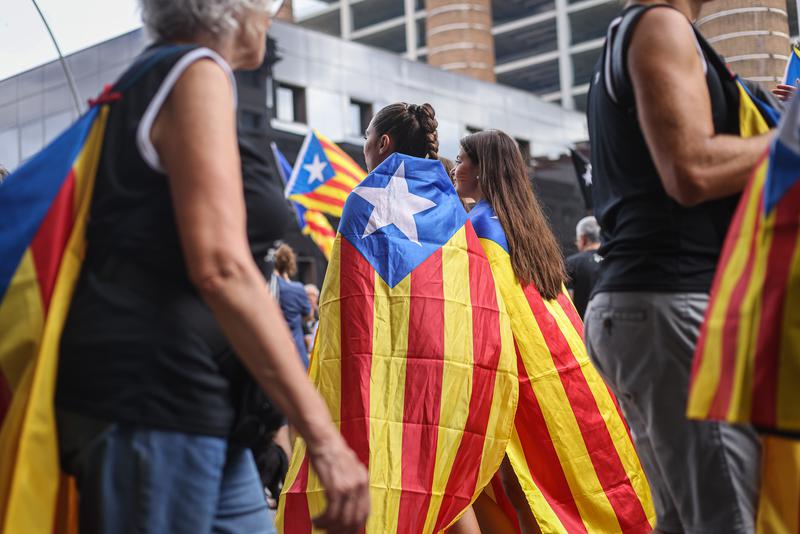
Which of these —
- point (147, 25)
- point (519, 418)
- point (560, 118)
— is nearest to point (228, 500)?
point (147, 25)

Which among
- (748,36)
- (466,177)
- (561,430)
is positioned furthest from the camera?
(748,36)

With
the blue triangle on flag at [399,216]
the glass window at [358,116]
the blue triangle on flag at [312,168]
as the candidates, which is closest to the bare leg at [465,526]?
the blue triangle on flag at [399,216]

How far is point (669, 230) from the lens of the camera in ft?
7.73

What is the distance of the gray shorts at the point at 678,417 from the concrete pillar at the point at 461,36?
5715 cm

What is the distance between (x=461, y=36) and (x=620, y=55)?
57575 mm

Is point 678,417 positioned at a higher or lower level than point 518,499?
higher

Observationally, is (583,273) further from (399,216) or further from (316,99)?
(316,99)

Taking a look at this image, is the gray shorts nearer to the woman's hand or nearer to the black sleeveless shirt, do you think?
the woman's hand

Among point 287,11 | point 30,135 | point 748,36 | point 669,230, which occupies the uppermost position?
point 287,11

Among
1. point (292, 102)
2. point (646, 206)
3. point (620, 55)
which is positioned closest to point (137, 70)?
point (620, 55)

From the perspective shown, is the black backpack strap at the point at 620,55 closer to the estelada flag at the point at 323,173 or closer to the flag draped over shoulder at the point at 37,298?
the flag draped over shoulder at the point at 37,298

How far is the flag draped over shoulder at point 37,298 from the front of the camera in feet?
6.37

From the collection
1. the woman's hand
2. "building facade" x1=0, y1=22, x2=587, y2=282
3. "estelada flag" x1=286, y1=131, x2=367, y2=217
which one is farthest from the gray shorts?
"building facade" x1=0, y1=22, x2=587, y2=282

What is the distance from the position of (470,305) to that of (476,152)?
0.86 metres
